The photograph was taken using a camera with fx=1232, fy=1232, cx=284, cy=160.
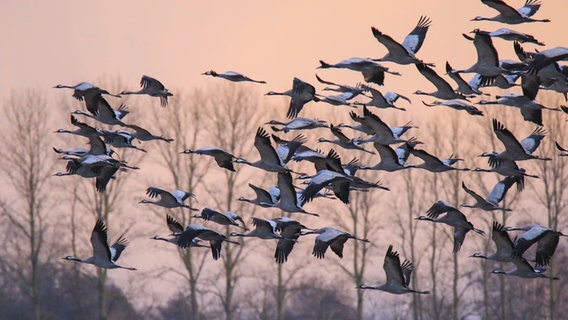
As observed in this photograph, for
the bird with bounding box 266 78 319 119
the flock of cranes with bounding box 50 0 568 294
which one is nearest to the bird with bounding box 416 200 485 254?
the flock of cranes with bounding box 50 0 568 294

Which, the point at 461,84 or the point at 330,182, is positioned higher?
the point at 461,84

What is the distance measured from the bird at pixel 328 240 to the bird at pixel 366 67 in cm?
341

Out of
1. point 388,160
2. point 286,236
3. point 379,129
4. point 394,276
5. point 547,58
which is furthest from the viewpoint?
point 286,236

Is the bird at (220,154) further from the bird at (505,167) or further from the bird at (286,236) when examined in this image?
the bird at (505,167)

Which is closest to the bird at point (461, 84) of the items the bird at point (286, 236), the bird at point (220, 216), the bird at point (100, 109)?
the bird at point (286, 236)

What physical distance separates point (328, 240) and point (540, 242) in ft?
14.0

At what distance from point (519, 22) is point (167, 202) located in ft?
30.4

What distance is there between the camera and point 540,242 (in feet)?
80.6

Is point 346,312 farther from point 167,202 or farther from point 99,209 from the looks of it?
point 167,202

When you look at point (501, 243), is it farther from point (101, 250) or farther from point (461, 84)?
point (101, 250)

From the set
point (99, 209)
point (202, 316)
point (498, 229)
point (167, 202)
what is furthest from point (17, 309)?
point (498, 229)

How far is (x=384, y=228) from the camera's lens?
2127 inches

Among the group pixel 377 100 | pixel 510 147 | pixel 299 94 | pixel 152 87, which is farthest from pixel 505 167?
pixel 152 87

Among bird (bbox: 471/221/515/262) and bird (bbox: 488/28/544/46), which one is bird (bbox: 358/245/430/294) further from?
bird (bbox: 488/28/544/46)
